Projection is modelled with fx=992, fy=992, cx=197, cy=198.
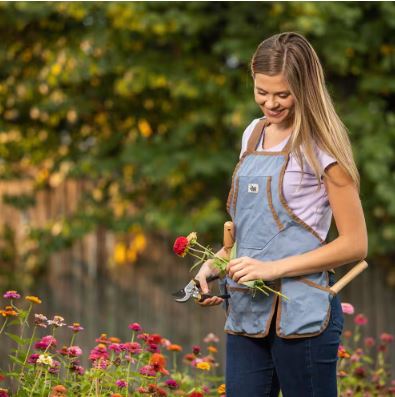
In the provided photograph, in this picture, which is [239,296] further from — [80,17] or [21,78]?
[21,78]

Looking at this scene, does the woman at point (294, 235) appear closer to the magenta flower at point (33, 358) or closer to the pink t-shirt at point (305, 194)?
the pink t-shirt at point (305, 194)

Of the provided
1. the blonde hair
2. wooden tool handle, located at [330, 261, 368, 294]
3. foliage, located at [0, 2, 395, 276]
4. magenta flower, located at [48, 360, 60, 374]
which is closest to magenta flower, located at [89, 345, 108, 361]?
magenta flower, located at [48, 360, 60, 374]

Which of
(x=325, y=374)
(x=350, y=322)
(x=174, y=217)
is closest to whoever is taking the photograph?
(x=325, y=374)

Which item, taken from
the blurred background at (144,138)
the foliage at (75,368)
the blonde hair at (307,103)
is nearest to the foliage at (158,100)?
the blurred background at (144,138)

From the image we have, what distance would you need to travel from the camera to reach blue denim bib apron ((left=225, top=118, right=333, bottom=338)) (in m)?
2.68

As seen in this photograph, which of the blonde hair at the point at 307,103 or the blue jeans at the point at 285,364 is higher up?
the blonde hair at the point at 307,103

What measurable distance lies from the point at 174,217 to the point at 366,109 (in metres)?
1.94

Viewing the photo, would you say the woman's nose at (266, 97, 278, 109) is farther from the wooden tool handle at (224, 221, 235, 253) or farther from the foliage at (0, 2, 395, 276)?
the foliage at (0, 2, 395, 276)

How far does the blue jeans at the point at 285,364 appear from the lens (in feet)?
8.77

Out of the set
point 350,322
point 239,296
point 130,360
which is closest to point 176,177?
point 350,322

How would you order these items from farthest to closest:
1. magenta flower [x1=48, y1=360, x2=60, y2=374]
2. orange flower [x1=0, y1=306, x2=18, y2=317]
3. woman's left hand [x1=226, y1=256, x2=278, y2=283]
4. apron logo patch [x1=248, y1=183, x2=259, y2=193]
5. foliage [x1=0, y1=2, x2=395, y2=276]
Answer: foliage [x1=0, y1=2, x2=395, y2=276] < magenta flower [x1=48, y1=360, x2=60, y2=374] < orange flower [x1=0, y1=306, x2=18, y2=317] < apron logo patch [x1=248, y1=183, x2=259, y2=193] < woman's left hand [x1=226, y1=256, x2=278, y2=283]

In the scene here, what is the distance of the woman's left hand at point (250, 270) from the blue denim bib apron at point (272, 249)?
61 millimetres

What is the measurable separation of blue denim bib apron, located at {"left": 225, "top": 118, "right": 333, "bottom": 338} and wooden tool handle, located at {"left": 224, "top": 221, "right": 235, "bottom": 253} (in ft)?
0.08

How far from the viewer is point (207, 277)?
2.95 meters
